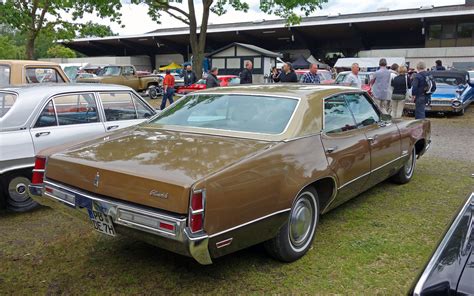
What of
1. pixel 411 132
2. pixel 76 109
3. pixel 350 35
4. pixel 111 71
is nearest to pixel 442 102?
pixel 411 132

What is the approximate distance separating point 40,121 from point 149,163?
2.50m

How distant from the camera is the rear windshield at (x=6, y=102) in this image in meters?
4.78

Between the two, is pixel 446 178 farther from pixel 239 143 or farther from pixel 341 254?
pixel 239 143

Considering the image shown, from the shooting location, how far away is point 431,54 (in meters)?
38.3

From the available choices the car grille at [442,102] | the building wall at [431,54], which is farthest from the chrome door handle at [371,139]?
the building wall at [431,54]

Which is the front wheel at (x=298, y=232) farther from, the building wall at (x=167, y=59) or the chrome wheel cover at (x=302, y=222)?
the building wall at (x=167, y=59)

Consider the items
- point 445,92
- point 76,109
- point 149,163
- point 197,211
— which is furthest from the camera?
point 445,92

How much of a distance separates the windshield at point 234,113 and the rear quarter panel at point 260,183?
332mm

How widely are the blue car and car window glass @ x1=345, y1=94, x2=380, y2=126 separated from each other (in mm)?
9483

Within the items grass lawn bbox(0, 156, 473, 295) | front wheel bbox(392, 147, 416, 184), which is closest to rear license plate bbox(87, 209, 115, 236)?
grass lawn bbox(0, 156, 473, 295)

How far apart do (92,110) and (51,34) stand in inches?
698

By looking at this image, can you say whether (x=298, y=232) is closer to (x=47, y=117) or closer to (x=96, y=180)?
(x=96, y=180)

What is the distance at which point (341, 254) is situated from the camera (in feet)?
12.0

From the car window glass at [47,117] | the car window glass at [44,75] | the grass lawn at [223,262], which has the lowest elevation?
the grass lawn at [223,262]
